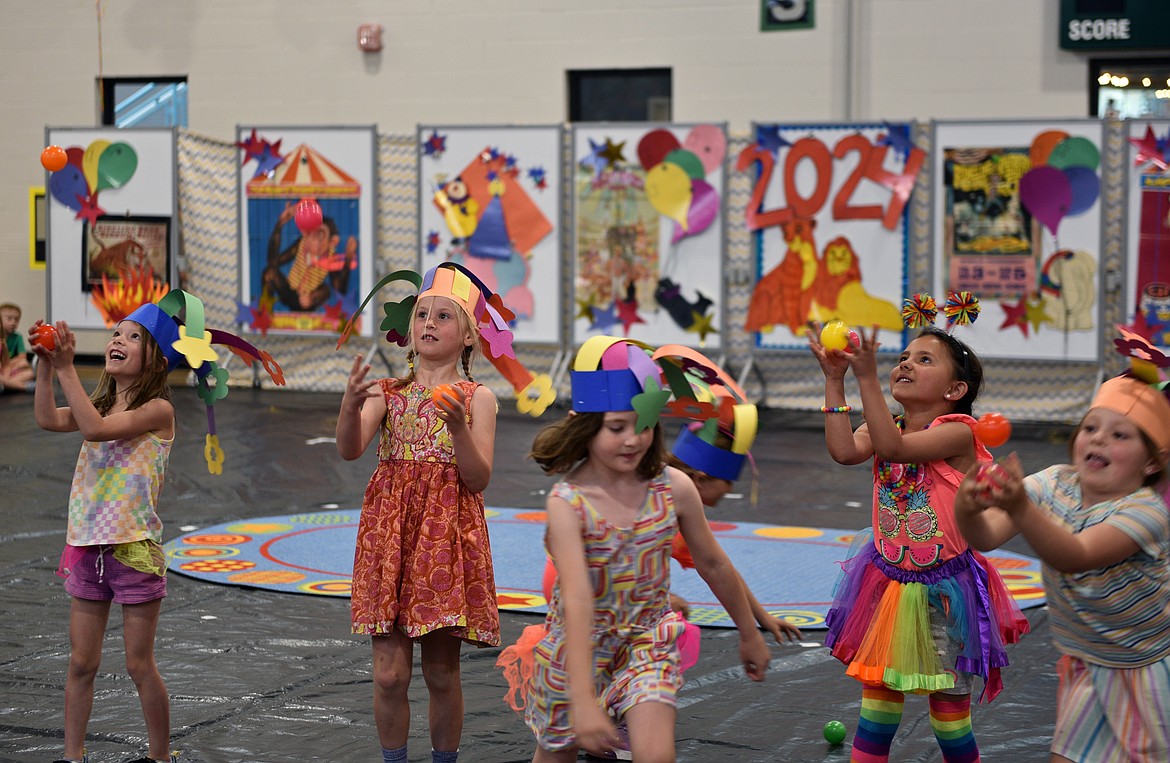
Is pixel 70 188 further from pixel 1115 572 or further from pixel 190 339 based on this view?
pixel 1115 572

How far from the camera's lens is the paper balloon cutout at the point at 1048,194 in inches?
370

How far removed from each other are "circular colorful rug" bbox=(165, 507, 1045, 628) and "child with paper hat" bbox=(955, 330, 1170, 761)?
205cm

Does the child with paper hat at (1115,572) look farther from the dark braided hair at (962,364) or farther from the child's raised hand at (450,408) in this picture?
the child's raised hand at (450,408)

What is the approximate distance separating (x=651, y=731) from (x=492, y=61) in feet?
31.8

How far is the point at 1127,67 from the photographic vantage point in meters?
10.3

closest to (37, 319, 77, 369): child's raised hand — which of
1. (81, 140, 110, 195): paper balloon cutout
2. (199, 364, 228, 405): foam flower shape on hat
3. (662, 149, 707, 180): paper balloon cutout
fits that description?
(199, 364, 228, 405): foam flower shape on hat

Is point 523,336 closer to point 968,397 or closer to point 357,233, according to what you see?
point 357,233

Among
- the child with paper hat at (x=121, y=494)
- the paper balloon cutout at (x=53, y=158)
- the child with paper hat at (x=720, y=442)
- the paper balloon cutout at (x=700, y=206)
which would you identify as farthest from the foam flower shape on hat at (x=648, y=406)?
the paper balloon cutout at (x=700, y=206)

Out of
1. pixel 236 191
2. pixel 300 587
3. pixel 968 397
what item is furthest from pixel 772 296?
pixel 968 397

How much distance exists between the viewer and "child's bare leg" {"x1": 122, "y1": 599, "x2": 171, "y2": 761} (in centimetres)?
321

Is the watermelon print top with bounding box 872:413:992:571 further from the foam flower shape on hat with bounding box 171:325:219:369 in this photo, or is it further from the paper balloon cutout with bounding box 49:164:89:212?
the paper balloon cutout with bounding box 49:164:89:212

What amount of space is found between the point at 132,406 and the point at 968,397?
192cm

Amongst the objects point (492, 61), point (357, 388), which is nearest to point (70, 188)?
point (492, 61)

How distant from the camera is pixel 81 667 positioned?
3197 millimetres
